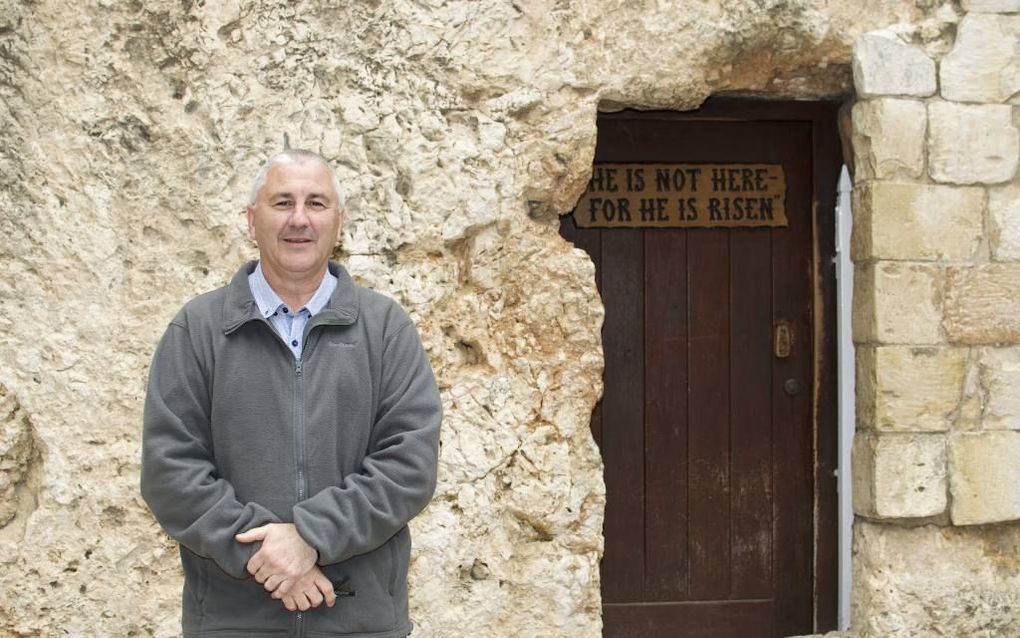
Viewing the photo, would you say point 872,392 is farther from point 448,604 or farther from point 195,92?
point 195,92

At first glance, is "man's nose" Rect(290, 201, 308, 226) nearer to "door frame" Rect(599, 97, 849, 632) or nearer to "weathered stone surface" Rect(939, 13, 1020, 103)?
"door frame" Rect(599, 97, 849, 632)

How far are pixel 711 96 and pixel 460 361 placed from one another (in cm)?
131

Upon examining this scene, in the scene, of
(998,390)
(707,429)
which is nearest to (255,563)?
(707,429)

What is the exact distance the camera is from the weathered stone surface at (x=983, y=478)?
3.49 meters

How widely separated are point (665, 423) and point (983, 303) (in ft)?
3.63

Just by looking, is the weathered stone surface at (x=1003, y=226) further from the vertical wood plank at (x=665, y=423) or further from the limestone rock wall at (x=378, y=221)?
the vertical wood plank at (x=665, y=423)

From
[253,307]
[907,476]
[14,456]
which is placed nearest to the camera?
[253,307]

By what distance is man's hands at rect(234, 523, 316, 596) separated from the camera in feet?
6.85

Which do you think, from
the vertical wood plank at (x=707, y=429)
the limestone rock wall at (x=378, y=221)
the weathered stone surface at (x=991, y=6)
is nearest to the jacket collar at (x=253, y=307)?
the limestone rock wall at (x=378, y=221)

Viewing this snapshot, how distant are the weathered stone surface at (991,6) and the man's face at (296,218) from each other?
2.33 m

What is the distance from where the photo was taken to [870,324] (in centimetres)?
352

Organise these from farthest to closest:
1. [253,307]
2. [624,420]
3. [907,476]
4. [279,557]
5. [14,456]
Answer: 1. [624,420]
2. [907,476]
3. [14,456]
4. [253,307]
5. [279,557]

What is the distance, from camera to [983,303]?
352 centimetres

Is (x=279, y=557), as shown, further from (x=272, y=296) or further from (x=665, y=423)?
(x=665, y=423)
